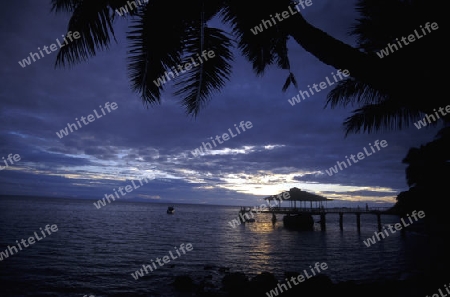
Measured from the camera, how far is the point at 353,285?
1175 cm

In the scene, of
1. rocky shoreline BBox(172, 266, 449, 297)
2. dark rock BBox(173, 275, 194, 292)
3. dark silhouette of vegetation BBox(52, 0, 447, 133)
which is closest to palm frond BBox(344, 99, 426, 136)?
dark silhouette of vegetation BBox(52, 0, 447, 133)

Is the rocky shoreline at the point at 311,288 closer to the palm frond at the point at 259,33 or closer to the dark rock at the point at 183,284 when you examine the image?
the dark rock at the point at 183,284

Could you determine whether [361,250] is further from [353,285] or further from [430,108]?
[430,108]

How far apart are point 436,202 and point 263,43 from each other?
1664 cm

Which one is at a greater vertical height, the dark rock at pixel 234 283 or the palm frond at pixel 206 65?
the palm frond at pixel 206 65

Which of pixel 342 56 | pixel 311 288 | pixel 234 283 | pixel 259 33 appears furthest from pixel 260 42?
pixel 234 283

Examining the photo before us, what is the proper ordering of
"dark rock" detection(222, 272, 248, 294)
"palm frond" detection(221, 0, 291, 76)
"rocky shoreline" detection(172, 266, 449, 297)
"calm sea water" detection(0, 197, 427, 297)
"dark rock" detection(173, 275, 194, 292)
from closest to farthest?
"palm frond" detection(221, 0, 291, 76) < "rocky shoreline" detection(172, 266, 449, 297) < "dark rock" detection(222, 272, 248, 294) < "dark rock" detection(173, 275, 194, 292) < "calm sea water" detection(0, 197, 427, 297)

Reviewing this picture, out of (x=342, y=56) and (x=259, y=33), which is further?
(x=259, y=33)

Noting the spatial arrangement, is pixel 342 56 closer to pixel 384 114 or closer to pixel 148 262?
pixel 384 114

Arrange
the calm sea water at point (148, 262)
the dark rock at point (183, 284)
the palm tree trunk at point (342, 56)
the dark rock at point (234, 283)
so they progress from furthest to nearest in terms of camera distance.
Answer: the calm sea water at point (148, 262), the dark rock at point (183, 284), the dark rock at point (234, 283), the palm tree trunk at point (342, 56)

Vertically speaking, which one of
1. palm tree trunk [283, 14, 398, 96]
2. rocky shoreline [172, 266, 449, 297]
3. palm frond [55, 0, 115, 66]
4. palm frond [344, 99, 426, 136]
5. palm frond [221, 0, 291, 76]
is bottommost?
rocky shoreline [172, 266, 449, 297]

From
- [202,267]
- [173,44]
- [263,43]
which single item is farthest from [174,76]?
[202,267]

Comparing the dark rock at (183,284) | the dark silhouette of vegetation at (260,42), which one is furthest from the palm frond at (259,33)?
the dark rock at (183,284)

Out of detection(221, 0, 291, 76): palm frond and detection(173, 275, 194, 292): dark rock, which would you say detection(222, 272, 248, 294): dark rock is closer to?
detection(173, 275, 194, 292): dark rock
